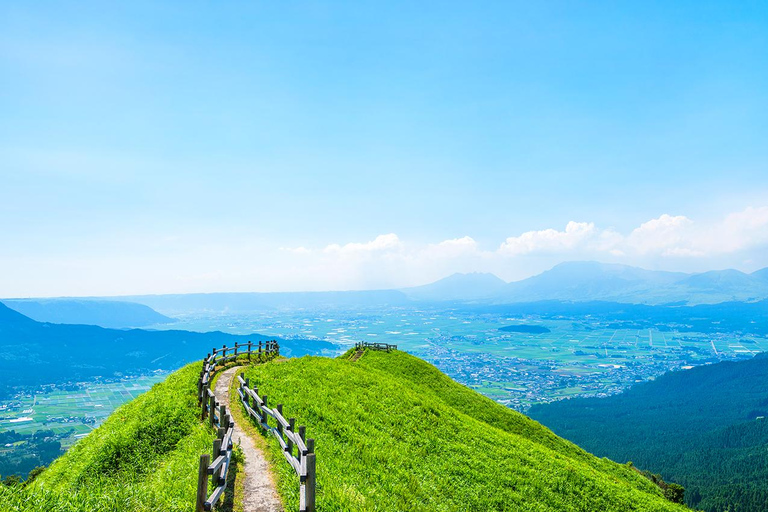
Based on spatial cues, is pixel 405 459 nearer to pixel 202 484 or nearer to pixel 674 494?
pixel 202 484

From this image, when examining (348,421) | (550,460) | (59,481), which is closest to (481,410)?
(550,460)

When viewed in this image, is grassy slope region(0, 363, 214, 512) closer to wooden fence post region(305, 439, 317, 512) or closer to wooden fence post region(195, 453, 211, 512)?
wooden fence post region(195, 453, 211, 512)

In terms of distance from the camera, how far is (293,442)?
14680 millimetres

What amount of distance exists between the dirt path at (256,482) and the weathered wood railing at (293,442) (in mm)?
897

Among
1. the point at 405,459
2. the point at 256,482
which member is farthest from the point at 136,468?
the point at 405,459

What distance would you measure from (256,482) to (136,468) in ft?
22.3

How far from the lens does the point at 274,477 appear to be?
14.2m

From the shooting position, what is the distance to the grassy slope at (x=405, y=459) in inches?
621

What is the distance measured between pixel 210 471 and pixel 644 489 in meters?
40.0

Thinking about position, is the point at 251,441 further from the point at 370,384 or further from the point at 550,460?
the point at 550,460

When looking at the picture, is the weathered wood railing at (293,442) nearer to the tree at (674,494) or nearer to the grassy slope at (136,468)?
the grassy slope at (136,468)

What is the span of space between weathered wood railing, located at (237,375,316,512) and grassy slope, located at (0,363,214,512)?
255cm

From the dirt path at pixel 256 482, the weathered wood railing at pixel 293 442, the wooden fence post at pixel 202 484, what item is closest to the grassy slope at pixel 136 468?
the wooden fence post at pixel 202 484

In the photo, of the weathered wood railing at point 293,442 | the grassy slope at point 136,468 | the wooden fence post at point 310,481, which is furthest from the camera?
the grassy slope at point 136,468
